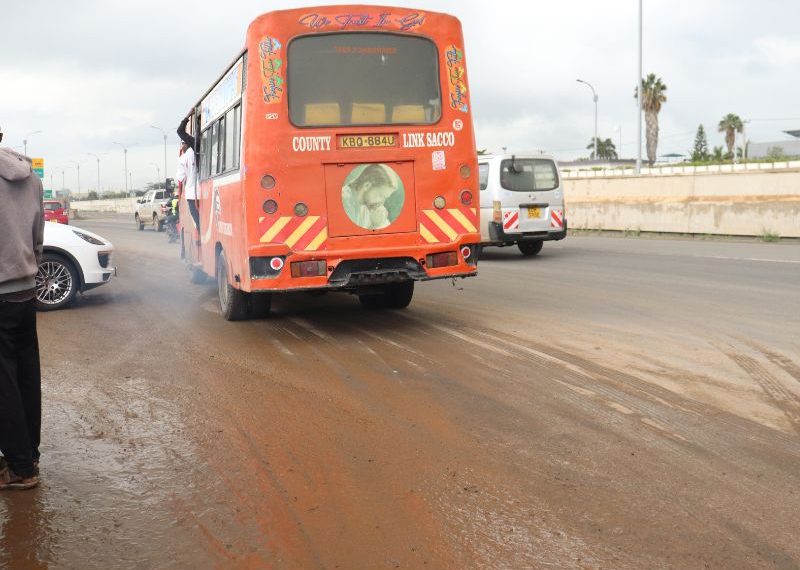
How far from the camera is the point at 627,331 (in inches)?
331

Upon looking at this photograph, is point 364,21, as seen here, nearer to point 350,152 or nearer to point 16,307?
A: point 350,152

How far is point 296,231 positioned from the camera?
26.8 feet

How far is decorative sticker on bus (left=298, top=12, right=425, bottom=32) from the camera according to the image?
324 inches

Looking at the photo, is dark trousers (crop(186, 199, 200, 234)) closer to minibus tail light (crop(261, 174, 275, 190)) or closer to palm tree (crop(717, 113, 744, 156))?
minibus tail light (crop(261, 174, 275, 190))

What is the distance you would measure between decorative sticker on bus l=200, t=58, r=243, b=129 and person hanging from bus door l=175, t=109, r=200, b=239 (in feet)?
2.37

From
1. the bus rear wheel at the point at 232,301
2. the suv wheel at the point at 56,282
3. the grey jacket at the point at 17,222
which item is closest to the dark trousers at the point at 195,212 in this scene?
the suv wheel at the point at 56,282

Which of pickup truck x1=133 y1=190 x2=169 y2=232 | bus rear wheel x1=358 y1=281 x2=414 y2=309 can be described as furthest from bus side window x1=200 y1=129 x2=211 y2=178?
pickup truck x1=133 y1=190 x2=169 y2=232

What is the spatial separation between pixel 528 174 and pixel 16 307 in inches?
528

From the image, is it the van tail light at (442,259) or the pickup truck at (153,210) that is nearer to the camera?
the van tail light at (442,259)

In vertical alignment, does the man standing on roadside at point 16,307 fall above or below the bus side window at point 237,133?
below

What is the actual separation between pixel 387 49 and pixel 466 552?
20.1 ft

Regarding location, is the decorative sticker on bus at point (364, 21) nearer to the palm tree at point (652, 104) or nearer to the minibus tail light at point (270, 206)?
the minibus tail light at point (270, 206)

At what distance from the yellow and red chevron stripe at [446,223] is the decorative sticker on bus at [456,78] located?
3.55 feet

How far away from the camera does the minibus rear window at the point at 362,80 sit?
8234 mm
